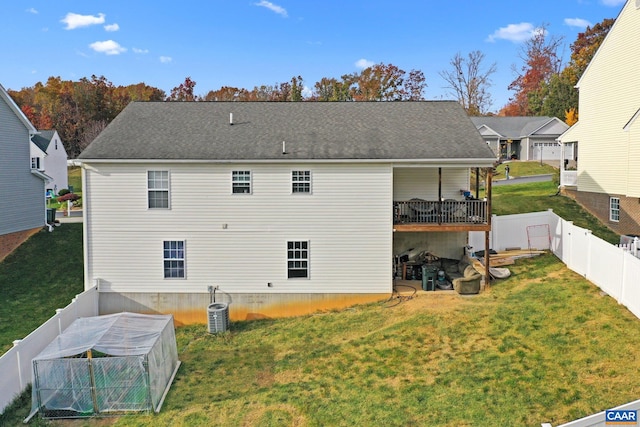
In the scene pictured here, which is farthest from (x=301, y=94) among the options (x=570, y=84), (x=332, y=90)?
(x=570, y=84)

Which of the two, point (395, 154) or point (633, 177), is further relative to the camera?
point (633, 177)

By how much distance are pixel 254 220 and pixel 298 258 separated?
2.27 m

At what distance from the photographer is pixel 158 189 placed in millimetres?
17344

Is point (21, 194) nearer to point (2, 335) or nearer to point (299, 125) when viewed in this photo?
point (2, 335)

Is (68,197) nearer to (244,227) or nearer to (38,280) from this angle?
(38,280)

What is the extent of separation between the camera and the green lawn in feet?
32.3

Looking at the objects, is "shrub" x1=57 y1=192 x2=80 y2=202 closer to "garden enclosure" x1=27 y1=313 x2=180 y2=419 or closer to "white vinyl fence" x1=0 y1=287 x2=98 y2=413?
"white vinyl fence" x1=0 y1=287 x2=98 y2=413

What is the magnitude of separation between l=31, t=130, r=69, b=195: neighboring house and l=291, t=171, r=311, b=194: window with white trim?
3164 cm

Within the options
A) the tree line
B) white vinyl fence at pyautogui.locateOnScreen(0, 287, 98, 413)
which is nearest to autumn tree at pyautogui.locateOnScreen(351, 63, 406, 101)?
the tree line

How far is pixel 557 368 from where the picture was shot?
10.6m

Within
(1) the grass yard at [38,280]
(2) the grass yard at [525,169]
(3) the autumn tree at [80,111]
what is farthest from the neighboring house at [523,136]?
(3) the autumn tree at [80,111]

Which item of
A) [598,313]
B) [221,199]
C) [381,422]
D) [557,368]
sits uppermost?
[221,199]

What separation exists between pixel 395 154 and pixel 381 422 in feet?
33.2

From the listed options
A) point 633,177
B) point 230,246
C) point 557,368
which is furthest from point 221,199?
point 633,177
